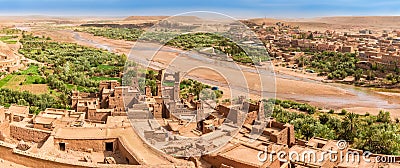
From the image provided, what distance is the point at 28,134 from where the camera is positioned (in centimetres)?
1404

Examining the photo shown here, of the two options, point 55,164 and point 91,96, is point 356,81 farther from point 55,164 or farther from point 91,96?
point 55,164

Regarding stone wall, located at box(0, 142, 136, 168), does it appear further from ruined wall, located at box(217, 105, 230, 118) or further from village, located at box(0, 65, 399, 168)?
ruined wall, located at box(217, 105, 230, 118)

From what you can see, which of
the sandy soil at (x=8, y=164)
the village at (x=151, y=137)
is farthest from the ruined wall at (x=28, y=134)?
the sandy soil at (x=8, y=164)

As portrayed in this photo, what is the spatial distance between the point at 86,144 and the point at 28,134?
2.32m

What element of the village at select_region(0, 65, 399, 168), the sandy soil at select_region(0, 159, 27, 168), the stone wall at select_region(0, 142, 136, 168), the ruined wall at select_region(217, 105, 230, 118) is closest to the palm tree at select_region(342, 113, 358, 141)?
the village at select_region(0, 65, 399, 168)

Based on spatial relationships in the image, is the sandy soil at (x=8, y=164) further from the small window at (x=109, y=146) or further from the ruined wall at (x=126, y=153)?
the small window at (x=109, y=146)

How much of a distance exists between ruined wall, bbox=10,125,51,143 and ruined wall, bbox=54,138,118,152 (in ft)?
3.13

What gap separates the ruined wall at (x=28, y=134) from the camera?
544 inches

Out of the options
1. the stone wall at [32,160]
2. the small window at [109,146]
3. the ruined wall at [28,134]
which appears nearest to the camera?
the stone wall at [32,160]

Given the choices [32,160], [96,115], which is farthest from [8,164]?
[96,115]

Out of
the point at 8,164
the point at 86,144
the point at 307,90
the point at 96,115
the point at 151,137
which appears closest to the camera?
the point at 8,164

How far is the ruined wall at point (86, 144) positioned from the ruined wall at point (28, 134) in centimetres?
96

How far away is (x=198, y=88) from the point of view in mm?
28891

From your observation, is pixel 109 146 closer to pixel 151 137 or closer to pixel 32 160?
pixel 151 137
